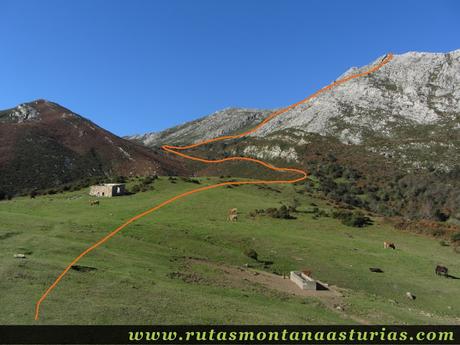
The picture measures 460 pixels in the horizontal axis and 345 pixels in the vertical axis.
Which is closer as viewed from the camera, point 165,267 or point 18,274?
point 18,274

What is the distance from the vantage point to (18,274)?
81.6 ft

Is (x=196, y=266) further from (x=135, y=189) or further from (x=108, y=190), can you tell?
(x=135, y=189)

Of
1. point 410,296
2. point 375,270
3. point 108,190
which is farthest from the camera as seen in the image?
point 108,190

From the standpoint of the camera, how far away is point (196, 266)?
117 ft

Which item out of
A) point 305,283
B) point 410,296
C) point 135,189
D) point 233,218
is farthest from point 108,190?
point 410,296

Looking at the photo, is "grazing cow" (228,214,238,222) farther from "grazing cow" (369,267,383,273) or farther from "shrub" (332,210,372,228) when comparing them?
"grazing cow" (369,267,383,273)

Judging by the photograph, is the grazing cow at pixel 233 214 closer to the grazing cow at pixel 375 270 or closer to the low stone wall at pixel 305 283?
the grazing cow at pixel 375 270

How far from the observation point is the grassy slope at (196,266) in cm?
2228

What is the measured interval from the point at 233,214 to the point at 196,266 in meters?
31.8

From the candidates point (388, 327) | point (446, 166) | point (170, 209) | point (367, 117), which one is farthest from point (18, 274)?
point (367, 117)

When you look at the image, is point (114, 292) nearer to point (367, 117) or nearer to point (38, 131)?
point (38, 131)

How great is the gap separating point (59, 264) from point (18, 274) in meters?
3.59

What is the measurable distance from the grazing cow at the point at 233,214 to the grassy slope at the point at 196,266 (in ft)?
3.60

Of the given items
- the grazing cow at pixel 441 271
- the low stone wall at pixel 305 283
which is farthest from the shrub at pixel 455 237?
the low stone wall at pixel 305 283
